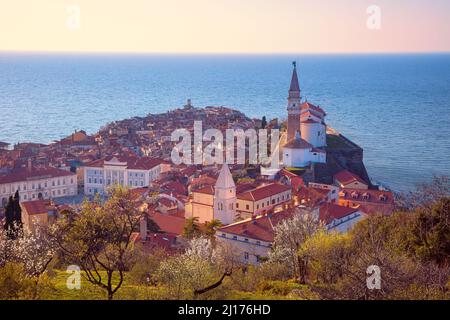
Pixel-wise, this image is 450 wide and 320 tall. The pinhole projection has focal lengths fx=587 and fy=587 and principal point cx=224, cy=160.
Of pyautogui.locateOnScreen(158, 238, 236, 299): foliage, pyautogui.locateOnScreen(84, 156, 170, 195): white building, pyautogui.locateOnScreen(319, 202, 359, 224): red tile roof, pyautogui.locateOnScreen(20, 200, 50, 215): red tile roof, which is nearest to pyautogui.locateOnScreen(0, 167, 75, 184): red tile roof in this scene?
pyautogui.locateOnScreen(84, 156, 170, 195): white building

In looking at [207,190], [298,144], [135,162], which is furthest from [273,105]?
[207,190]

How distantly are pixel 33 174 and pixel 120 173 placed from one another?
178 inches

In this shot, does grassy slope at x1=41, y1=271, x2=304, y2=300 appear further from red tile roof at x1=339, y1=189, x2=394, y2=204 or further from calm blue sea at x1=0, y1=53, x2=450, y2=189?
calm blue sea at x1=0, y1=53, x2=450, y2=189

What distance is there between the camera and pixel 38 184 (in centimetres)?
3070

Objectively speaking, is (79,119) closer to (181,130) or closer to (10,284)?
(181,130)

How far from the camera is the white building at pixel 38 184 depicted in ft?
97.3

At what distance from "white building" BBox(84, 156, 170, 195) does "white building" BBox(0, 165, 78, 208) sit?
36.3 inches

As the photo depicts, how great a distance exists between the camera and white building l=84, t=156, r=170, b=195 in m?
31.9

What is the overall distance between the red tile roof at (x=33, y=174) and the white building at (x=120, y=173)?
120cm

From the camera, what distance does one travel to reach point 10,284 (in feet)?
30.5

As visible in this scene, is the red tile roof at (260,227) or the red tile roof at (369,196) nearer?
the red tile roof at (260,227)

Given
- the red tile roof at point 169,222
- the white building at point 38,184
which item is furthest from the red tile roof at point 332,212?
the white building at point 38,184

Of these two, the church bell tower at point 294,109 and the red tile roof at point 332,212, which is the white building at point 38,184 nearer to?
the church bell tower at point 294,109

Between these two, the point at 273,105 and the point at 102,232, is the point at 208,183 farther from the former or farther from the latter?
the point at 273,105
